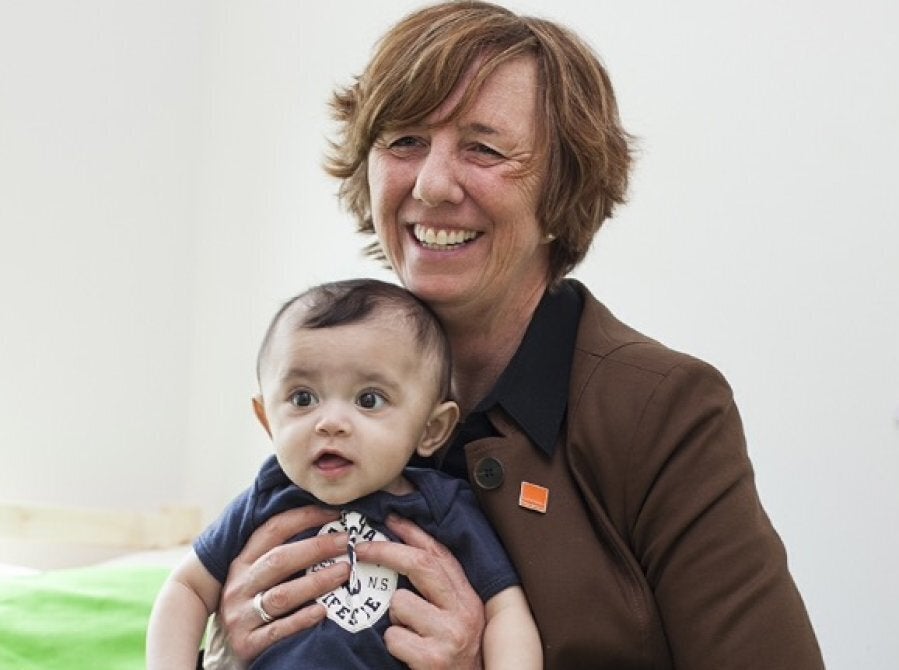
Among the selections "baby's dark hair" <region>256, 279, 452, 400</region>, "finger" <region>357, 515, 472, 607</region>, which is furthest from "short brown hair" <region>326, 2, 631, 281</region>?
"finger" <region>357, 515, 472, 607</region>

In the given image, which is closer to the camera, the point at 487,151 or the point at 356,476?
the point at 356,476

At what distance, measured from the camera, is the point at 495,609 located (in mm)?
1610

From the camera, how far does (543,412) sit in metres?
1.71

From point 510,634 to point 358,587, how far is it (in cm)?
20

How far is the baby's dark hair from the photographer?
62.7 inches

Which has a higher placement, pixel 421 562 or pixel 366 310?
pixel 366 310

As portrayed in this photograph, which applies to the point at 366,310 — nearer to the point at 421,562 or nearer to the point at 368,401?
the point at 368,401

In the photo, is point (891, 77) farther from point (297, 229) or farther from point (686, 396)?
point (297, 229)

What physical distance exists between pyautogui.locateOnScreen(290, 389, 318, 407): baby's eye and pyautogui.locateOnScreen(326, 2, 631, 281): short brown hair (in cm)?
42

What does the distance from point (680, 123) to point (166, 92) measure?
5.85 ft

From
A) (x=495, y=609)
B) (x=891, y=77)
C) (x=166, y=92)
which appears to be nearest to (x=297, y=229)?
(x=166, y=92)

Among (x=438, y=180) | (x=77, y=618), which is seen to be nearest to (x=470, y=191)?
(x=438, y=180)

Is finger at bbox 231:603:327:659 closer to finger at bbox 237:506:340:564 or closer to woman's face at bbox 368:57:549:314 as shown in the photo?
finger at bbox 237:506:340:564

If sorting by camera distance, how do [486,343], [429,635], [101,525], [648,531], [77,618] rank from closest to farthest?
[429,635]
[648,531]
[486,343]
[77,618]
[101,525]
